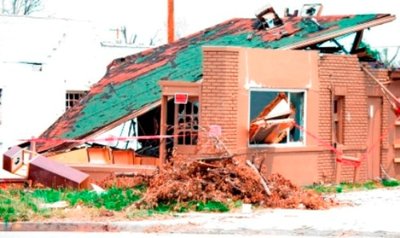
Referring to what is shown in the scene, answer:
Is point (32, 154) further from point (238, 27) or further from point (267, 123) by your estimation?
point (238, 27)

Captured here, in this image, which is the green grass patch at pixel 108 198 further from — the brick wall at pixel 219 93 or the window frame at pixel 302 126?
the window frame at pixel 302 126

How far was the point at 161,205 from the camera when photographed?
690 inches

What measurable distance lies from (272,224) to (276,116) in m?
6.35

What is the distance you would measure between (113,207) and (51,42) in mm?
15990

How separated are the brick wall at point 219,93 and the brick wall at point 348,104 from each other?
9.43 feet

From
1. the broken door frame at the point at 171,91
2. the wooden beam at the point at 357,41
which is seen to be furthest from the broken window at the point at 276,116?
the wooden beam at the point at 357,41

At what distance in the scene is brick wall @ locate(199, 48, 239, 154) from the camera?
21.3 meters

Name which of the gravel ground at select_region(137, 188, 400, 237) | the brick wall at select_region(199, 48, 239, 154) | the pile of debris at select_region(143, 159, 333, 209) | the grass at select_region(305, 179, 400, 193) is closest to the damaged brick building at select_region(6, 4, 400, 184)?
the brick wall at select_region(199, 48, 239, 154)

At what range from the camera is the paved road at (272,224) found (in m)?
15.1

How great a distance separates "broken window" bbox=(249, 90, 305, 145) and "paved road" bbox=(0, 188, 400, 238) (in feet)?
13.8

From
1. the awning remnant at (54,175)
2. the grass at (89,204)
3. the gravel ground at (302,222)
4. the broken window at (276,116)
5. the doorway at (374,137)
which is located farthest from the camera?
the doorway at (374,137)

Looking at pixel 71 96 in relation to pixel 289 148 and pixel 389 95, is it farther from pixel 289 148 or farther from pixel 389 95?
pixel 389 95

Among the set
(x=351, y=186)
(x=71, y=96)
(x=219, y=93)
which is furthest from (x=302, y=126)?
(x=71, y=96)

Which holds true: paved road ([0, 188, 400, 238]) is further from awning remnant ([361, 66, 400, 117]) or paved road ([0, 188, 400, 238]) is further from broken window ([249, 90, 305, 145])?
awning remnant ([361, 66, 400, 117])
